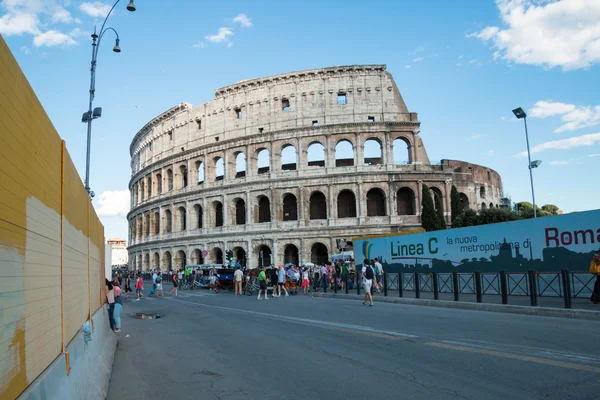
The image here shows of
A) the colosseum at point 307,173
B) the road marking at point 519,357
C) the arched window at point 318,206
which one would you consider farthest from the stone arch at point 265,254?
the road marking at point 519,357

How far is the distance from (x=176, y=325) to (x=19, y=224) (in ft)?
34.2

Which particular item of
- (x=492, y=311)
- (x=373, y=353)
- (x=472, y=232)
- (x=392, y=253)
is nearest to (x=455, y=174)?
(x=392, y=253)

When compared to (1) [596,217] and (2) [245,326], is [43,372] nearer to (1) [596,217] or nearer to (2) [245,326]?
(2) [245,326]

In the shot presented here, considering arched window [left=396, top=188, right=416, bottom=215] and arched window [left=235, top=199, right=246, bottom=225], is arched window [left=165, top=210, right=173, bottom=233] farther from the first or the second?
arched window [left=396, top=188, right=416, bottom=215]

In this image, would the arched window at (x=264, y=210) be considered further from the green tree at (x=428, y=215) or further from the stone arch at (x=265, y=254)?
the green tree at (x=428, y=215)

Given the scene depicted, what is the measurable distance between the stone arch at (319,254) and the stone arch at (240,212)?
8528 millimetres

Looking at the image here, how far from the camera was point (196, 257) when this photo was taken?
47344 millimetres

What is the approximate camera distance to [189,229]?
1897 inches

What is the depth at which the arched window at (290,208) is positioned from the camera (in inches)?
1743

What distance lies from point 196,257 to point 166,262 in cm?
632

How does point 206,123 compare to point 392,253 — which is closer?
point 392,253

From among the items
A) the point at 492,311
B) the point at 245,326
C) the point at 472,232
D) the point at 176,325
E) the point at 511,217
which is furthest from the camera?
the point at 511,217

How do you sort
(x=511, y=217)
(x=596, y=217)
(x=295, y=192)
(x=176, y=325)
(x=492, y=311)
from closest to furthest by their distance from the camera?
(x=176, y=325), (x=492, y=311), (x=596, y=217), (x=511, y=217), (x=295, y=192)

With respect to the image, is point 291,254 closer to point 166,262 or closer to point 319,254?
point 319,254
